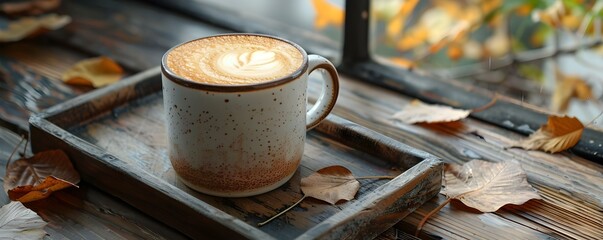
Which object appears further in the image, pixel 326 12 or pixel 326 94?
pixel 326 12

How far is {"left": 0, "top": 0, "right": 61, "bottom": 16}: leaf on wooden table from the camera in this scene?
133 cm

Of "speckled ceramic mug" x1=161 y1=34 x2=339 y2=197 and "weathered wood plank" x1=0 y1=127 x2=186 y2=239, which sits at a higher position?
"speckled ceramic mug" x1=161 y1=34 x2=339 y2=197

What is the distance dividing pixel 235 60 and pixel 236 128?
0.08 metres

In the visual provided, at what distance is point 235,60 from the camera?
0.80m

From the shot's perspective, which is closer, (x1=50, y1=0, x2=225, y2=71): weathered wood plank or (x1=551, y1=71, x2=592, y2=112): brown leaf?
(x1=50, y1=0, x2=225, y2=71): weathered wood plank

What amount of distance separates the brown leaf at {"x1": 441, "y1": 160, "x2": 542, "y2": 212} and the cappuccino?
9.0 inches

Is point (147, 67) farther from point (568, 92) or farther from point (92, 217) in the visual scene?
point (568, 92)

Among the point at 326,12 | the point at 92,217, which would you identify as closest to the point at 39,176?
the point at 92,217

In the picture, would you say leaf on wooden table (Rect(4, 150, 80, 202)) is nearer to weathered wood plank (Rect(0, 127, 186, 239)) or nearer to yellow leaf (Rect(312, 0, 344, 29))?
weathered wood plank (Rect(0, 127, 186, 239))

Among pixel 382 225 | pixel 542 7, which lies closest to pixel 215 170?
pixel 382 225

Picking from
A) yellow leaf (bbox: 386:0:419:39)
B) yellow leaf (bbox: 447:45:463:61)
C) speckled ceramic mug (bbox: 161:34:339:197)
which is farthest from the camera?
yellow leaf (bbox: 447:45:463:61)

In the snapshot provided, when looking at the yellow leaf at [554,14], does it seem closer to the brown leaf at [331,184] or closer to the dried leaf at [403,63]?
the dried leaf at [403,63]

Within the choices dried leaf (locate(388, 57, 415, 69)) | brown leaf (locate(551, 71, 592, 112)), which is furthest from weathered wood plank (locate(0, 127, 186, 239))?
brown leaf (locate(551, 71, 592, 112))

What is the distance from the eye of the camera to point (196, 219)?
29.1 inches
